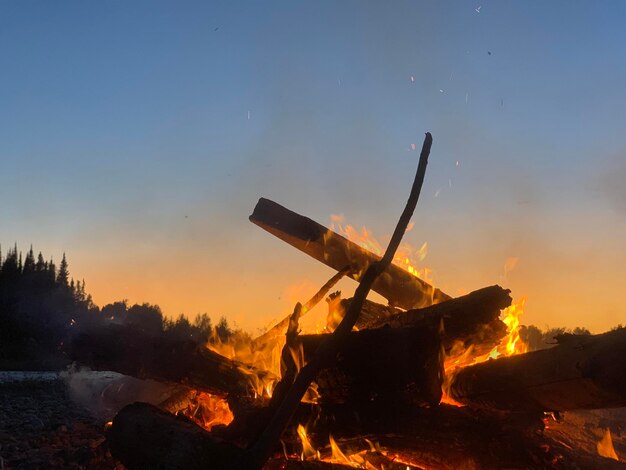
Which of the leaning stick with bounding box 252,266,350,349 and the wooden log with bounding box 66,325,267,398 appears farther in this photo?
the leaning stick with bounding box 252,266,350,349

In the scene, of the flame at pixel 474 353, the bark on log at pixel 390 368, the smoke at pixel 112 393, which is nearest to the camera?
the bark on log at pixel 390 368

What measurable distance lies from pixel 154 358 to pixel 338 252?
286 centimetres

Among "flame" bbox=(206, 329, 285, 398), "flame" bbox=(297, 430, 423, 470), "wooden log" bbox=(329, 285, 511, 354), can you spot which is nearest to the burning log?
"wooden log" bbox=(329, 285, 511, 354)

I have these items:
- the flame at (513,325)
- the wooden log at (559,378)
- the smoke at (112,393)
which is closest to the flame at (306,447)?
the wooden log at (559,378)

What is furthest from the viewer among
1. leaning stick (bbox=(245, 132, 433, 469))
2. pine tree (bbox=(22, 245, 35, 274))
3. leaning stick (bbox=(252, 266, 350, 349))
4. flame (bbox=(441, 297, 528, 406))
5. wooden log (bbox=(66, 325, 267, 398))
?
pine tree (bbox=(22, 245, 35, 274))

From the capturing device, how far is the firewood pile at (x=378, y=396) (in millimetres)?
3906

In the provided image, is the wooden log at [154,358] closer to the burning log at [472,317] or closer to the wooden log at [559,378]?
the burning log at [472,317]

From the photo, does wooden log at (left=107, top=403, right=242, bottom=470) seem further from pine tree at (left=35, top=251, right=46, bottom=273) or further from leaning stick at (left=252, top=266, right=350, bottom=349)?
pine tree at (left=35, top=251, right=46, bottom=273)

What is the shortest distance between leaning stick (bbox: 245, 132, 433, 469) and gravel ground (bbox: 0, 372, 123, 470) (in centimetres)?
194

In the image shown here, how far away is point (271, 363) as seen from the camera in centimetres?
668

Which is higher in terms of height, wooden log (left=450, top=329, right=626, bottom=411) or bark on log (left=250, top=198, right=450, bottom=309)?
bark on log (left=250, top=198, right=450, bottom=309)

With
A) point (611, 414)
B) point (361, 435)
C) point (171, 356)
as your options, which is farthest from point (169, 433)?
point (611, 414)

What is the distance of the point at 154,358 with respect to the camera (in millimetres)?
5469

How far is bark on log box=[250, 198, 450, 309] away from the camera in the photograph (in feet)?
22.6
